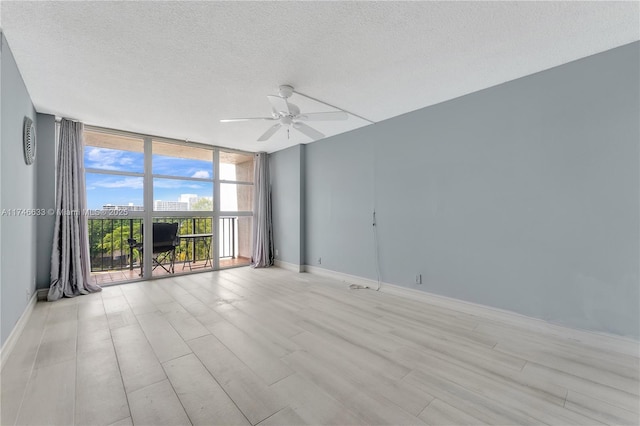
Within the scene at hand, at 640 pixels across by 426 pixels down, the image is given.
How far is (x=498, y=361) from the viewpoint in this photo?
215cm

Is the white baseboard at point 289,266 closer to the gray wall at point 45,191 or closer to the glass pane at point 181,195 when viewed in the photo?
the glass pane at point 181,195

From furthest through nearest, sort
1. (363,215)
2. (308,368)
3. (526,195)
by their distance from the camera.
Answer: (363,215) < (526,195) < (308,368)

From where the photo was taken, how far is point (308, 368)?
2.05m

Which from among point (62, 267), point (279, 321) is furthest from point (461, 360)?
point (62, 267)

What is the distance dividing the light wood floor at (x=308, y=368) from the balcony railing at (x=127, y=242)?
5.90 feet

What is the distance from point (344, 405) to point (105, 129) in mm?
5233

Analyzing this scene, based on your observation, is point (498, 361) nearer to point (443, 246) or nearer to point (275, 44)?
point (443, 246)

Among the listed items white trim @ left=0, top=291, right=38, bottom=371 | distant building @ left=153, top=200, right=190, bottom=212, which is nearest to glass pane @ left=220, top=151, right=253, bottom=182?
distant building @ left=153, top=200, right=190, bottom=212

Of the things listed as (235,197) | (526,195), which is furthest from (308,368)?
(235,197)

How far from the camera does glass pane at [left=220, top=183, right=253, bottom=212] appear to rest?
585 cm

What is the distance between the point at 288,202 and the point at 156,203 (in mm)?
2459

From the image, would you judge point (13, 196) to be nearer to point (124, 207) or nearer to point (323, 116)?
point (124, 207)

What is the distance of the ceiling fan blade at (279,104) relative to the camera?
2.79 meters

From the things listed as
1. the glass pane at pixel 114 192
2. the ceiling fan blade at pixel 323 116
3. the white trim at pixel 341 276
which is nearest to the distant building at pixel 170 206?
the glass pane at pixel 114 192
